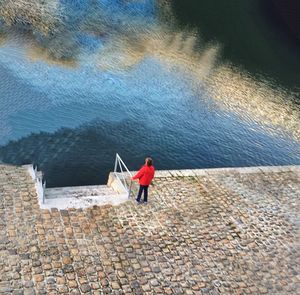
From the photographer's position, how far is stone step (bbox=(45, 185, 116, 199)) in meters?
16.1

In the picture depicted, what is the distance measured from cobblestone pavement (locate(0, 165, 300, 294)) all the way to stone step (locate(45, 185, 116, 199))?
84 centimetres

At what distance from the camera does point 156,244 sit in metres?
14.1

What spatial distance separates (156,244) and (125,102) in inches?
489

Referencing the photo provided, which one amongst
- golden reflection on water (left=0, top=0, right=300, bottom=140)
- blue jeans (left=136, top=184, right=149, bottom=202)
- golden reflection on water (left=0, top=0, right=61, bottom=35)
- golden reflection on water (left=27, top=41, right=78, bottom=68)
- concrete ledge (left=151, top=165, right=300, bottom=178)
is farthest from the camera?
golden reflection on water (left=0, top=0, right=61, bottom=35)

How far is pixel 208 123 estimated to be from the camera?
81.3 feet

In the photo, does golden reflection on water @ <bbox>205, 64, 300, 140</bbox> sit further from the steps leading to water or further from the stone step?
the stone step

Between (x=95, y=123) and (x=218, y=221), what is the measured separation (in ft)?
30.7

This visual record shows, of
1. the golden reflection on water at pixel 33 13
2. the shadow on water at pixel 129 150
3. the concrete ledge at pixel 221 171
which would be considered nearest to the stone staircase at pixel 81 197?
the shadow on water at pixel 129 150

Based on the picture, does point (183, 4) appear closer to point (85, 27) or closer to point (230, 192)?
point (85, 27)

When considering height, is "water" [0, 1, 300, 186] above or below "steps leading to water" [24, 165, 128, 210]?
below

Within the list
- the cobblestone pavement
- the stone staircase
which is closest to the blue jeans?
the cobblestone pavement

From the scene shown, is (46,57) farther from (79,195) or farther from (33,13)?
(79,195)

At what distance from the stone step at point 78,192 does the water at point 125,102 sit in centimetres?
180

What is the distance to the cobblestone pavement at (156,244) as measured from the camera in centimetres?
1227
